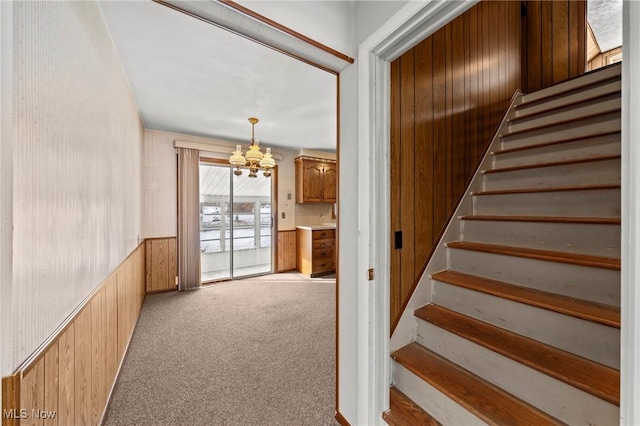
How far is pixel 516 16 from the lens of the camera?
3102 mm

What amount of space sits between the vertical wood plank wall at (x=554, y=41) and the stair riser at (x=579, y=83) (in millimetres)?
642

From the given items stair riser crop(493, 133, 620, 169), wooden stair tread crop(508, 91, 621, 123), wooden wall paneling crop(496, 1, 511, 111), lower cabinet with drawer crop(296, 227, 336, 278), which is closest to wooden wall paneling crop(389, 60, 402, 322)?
stair riser crop(493, 133, 620, 169)

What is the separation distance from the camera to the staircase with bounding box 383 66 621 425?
114cm

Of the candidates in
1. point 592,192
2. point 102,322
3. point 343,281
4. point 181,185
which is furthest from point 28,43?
point 181,185

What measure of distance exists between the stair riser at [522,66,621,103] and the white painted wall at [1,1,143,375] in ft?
11.9

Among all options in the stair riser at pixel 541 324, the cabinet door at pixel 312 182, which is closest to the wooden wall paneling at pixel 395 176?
the stair riser at pixel 541 324

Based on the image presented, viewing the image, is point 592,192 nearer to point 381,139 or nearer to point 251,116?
point 381,139

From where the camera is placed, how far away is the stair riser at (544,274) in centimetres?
125

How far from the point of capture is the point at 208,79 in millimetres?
2396

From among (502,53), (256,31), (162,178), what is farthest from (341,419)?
(162,178)

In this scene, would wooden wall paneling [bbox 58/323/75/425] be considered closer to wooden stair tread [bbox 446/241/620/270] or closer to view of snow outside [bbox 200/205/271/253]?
wooden stair tread [bbox 446/241/620/270]

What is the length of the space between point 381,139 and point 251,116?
248 centimetres

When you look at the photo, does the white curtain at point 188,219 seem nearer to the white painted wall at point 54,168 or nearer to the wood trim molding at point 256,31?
the white painted wall at point 54,168
